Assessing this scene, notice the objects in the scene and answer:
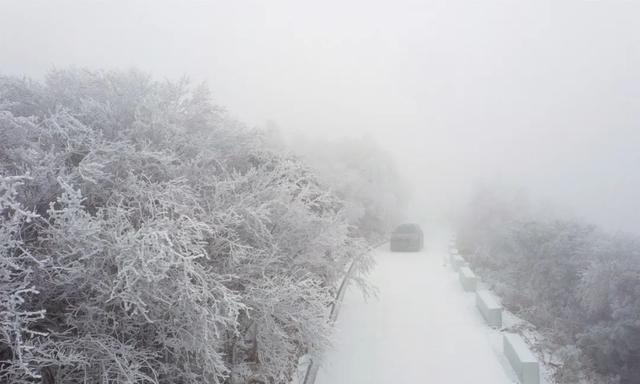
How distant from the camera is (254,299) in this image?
4832mm

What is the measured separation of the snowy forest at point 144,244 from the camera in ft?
11.5

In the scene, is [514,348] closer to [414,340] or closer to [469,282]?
[414,340]

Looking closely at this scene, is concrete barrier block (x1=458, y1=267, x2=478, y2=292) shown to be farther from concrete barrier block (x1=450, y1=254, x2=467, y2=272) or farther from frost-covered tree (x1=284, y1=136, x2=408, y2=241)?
frost-covered tree (x1=284, y1=136, x2=408, y2=241)

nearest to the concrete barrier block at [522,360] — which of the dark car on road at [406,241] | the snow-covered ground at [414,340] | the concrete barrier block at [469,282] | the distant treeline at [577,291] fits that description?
the snow-covered ground at [414,340]

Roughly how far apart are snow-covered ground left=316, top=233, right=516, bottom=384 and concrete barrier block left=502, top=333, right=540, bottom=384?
171 mm

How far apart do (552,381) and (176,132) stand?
319 inches

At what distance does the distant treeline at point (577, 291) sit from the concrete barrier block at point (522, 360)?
2.85 ft

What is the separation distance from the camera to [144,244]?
3.48 metres

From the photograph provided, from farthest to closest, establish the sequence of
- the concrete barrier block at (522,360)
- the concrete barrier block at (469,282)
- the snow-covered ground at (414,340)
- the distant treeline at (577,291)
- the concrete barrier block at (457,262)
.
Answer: the concrete barrier block at (457,262), the concrete barrier block at (469,282), the distant treeline at (577,291), the snow-covered ground at (414,340), the concrete barrier block at (522,360)

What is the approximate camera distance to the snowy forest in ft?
11.5

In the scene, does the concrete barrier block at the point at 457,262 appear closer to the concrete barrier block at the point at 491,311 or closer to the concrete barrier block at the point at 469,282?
the concrete barrier block at the point at 469,282

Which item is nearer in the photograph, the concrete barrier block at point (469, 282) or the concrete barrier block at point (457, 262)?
the concrete barrier block at point (469, 282)

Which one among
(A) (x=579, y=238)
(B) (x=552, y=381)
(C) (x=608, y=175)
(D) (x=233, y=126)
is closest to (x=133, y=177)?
(D) (x=233, y=126)

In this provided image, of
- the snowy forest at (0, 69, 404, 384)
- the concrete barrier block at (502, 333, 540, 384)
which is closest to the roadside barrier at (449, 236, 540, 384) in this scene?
the concrete barrier block at (502, 333, 540, 384)
